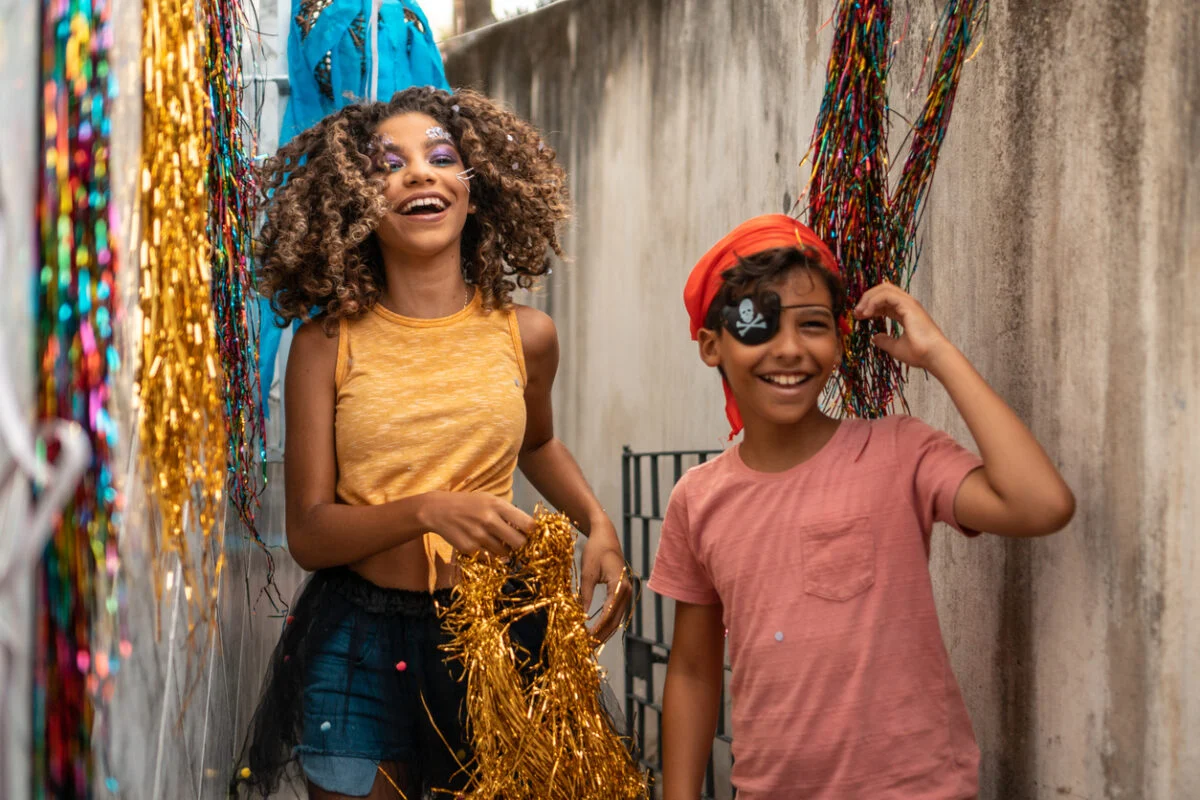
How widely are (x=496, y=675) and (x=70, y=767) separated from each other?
3.28 feet

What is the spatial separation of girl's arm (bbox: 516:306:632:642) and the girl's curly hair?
3.7 inches

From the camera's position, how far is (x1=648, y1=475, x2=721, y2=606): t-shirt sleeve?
79.9 inches

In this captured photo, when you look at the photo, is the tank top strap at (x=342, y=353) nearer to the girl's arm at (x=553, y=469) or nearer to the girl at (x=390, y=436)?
the girl at (x=390, y=436)

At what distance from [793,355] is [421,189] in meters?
0.75

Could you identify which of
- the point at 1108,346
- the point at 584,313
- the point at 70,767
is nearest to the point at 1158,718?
the point at 1108,346

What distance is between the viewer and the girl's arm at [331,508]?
1953 millimetres

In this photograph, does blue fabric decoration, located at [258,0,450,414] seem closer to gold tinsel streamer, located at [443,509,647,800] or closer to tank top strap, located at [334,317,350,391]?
tank top strap, located at [334,317,350,391]

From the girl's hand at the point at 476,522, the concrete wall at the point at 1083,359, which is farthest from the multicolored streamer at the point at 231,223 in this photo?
the concrete wall at the point at 1083,359

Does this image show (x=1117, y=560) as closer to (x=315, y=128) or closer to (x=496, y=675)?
(x=496, y=675)

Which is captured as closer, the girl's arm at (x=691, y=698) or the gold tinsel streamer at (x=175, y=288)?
the gold tinsel streamer at (x=175, y=288)

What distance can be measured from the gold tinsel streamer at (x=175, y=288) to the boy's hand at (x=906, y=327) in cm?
91

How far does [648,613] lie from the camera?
5.01 m

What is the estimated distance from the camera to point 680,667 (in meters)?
2.04

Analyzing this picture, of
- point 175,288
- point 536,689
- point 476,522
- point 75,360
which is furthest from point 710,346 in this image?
point 75,360
